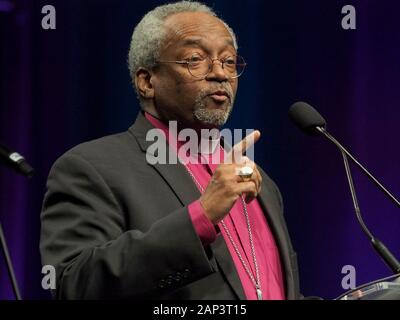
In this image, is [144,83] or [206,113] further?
[144,83]

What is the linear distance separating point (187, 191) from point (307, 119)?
1.23 feet

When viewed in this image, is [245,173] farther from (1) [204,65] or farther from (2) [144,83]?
(2) [144,83]

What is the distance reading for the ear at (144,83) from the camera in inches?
88.9

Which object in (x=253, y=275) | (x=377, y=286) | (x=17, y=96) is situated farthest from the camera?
(x=17, y=96)

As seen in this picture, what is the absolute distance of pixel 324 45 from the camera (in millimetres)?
3164

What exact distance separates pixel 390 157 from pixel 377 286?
1810mm

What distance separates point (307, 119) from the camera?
2.03 metres

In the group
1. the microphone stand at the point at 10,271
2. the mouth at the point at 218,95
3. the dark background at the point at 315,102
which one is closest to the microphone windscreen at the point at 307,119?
the mouth at the point at 218,95

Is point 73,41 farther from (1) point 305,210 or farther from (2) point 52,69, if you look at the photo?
(1) point 305,210

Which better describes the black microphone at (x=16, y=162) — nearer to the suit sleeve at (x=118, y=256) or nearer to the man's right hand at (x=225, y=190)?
the suit sleeve at (x=118, y=256)

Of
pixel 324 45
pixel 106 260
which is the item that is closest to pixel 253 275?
pixel 106 260

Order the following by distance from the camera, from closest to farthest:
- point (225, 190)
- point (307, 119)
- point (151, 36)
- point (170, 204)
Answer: point (225, 190), point (170, 204), point (307, 119), point (151, 36)

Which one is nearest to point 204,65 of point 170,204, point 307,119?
point 307,119

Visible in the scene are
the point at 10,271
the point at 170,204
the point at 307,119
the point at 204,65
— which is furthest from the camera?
the point at 204,65
